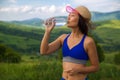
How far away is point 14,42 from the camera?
6918mm

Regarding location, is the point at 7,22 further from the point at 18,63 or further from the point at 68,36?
the point at 68,36

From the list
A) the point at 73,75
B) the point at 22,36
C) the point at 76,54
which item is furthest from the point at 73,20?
the point at 22,36

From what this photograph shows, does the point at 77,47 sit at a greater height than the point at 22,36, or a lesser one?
greater

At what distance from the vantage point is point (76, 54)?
1753mm

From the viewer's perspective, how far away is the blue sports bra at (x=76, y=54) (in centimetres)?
175

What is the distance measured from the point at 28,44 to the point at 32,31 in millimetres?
487

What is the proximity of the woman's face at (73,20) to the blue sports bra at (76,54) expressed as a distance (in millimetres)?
81

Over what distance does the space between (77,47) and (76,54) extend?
4 cm

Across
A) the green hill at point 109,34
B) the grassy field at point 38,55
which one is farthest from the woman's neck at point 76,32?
the green hill at point 109,34

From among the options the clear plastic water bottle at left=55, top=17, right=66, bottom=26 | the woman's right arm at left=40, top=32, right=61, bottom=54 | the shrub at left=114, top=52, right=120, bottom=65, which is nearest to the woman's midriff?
the woman's right arm at left=40, top=32, right=61, bottom=54

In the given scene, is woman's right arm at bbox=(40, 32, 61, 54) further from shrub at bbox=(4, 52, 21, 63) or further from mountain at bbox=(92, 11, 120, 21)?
mountain at bbox=(92, 11, 120, 21)

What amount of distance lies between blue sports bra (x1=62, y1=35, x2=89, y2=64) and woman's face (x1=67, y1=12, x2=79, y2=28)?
0.08 m

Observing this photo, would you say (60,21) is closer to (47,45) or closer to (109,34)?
(47,45)

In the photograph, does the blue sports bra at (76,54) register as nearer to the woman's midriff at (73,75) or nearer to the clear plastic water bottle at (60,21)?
the woman's midriff at (73,75)
